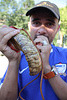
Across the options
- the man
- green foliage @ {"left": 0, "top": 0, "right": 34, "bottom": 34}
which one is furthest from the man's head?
green foliage @ {"left": 0, "top": 0, "right": 34, "bottom": 34}

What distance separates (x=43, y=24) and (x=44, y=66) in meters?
0.65

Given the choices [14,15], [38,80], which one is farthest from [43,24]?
[14,15]

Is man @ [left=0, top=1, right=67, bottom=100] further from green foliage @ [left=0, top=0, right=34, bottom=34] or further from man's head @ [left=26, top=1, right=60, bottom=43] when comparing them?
green foliage @ [left=0, top=0, right=34, bottom=34]

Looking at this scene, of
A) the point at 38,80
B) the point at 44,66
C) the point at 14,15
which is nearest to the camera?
the point at 44,66

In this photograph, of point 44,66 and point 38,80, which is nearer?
point 44,66

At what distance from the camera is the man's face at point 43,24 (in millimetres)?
1608

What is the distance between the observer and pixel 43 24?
1.62 metres

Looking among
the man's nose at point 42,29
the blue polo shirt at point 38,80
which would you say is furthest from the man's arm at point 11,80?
the man's nose at point 42,29

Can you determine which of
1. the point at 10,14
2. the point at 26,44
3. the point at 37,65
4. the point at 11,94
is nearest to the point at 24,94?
the point at 11,94

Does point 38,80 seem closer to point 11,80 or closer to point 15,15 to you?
point 11,80

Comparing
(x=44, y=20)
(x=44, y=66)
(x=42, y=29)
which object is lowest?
(x=44, y=66)

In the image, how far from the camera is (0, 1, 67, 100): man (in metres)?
1.27

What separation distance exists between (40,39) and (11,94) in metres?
0.76

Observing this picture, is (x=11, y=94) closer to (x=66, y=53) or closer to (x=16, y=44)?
(x=16, y=44)
